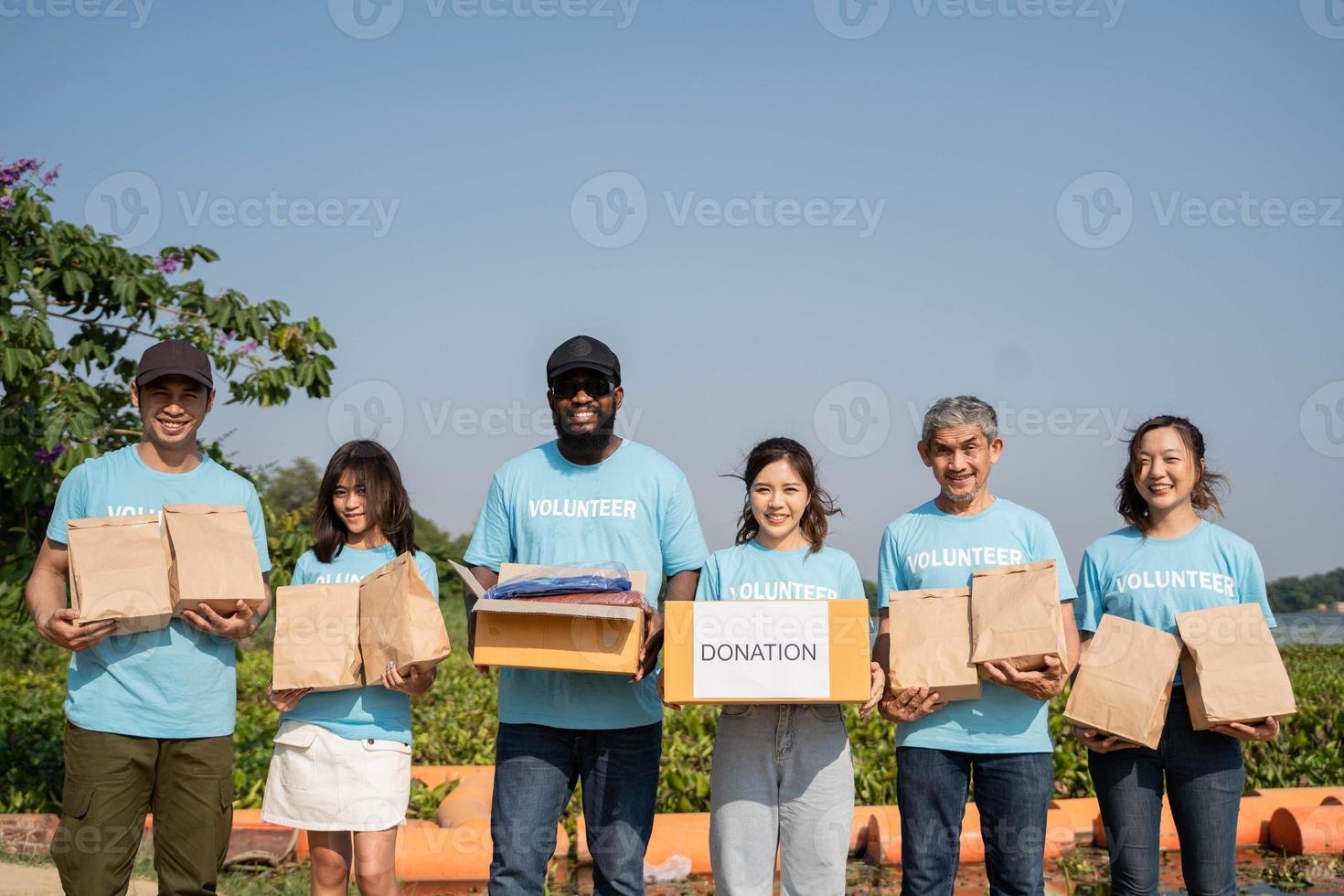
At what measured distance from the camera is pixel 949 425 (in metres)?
3.52

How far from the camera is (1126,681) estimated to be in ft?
11.0

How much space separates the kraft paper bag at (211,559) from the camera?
136 inches

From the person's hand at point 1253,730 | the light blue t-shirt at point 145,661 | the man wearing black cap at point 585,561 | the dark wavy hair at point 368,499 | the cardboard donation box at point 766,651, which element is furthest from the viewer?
the dark wavy hair at point 368,499

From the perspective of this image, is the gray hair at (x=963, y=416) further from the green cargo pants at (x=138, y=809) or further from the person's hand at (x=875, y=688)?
the green cargo pants at (x=138, y=809)

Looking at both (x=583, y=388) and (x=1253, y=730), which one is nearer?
(x=1253, y=730)

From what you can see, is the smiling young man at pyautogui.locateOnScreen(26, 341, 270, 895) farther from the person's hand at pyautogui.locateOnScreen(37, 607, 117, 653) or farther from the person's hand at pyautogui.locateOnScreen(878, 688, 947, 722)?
the person's hand at pyautogui.locateOnScreen(878, 688, 947, 722)

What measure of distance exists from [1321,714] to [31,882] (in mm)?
7429

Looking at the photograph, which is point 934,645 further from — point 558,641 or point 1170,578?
point 558,641

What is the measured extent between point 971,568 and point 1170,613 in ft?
2.05

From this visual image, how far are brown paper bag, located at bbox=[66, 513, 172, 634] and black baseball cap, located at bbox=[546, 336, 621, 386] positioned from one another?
1.32 meters

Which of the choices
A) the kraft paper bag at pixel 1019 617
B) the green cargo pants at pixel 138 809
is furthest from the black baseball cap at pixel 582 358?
the green cargo pants at pixel 138 809

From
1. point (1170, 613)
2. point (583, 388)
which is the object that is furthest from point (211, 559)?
point (1170, 613)

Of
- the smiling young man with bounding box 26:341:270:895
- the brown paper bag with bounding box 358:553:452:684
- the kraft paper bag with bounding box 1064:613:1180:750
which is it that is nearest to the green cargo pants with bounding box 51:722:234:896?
the smiling young man with bounding box 26:341:270:895

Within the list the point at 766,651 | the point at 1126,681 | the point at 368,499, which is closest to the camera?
the point at 766,651
